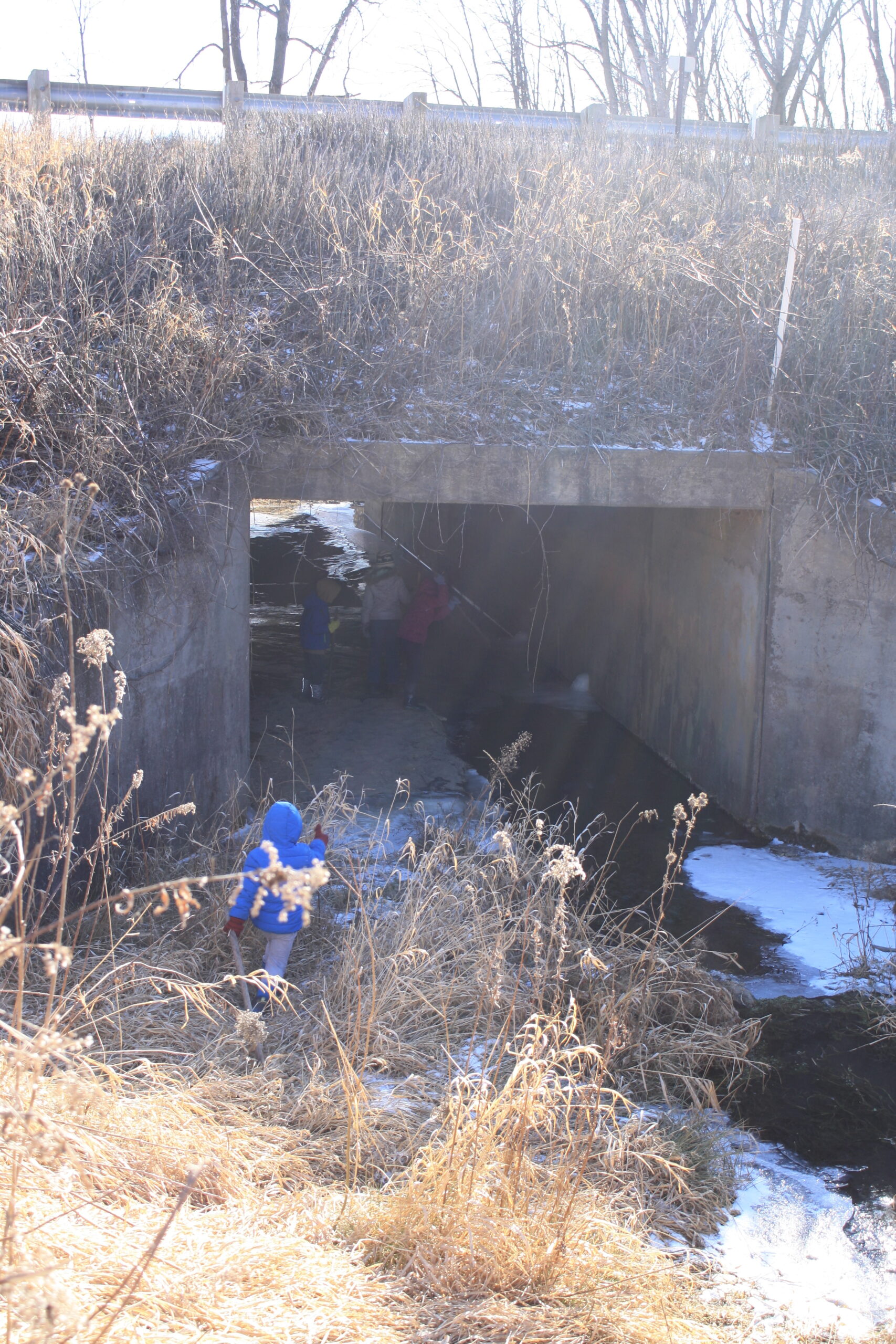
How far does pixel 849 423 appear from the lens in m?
7.55

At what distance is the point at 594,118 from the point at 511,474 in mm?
7863

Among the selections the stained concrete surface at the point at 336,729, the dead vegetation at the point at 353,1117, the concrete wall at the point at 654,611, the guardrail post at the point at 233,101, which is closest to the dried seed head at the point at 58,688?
the dead vegetation at the point at 353,1117

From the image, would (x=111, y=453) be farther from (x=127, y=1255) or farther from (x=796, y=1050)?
(x=796, y=1050)

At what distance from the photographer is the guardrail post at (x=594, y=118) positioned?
12461 millimetres

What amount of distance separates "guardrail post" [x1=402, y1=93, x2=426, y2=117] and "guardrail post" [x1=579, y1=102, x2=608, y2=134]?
2041 mm

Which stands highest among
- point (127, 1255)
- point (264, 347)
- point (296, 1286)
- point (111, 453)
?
point (264, 347)

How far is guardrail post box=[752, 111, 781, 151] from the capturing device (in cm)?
1256

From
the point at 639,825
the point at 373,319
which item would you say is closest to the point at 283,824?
the point at 639,825

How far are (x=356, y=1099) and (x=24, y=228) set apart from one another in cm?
671

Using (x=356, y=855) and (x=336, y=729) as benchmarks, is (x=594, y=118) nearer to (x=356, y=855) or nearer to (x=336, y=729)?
(x=336, y=729)

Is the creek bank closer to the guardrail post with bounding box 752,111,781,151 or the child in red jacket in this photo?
the child in red jacket

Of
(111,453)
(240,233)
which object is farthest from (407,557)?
(111,453)

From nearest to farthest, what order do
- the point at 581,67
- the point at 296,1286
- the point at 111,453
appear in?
the point at 296,1286, the point at 111,453, the point at 581,67

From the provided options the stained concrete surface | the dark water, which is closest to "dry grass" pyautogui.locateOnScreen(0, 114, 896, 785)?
the stained concrete surface
